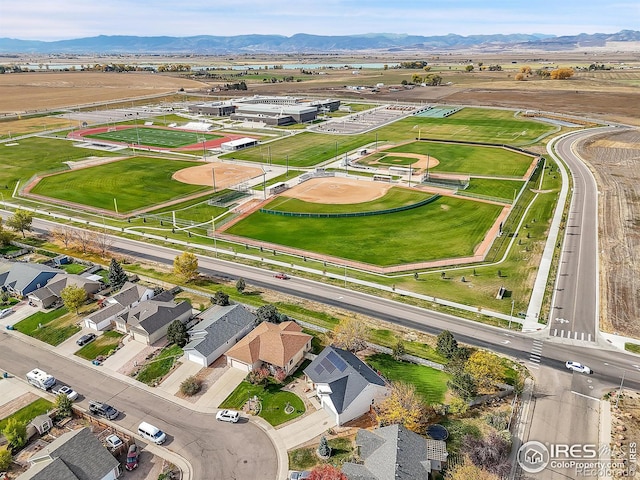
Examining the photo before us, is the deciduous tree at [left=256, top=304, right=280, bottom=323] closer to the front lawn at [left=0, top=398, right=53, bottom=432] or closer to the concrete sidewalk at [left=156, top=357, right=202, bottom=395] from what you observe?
the concrete sidewalk at [left=156, top=357, right=202, bottom=395]

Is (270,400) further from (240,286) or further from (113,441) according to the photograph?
(240,286)

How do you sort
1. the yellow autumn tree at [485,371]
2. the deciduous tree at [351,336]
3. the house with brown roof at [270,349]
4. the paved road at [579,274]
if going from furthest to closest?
the paved road at [579,274] → the deciduous tree at [351,336] → the house with brown roof at [270,349] → the yellow autumn tree at [485,371]

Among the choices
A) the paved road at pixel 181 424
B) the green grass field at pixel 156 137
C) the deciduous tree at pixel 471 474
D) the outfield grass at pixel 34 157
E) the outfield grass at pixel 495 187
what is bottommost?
the paved road at pixel 181 424

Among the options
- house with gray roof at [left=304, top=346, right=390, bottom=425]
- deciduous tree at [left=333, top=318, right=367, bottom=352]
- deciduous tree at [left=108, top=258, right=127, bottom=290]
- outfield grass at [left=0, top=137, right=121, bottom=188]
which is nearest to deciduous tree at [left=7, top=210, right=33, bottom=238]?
deciduous tree at [left=108, top=258, right=127, bottom=290]

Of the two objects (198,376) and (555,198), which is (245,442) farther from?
(555,198)

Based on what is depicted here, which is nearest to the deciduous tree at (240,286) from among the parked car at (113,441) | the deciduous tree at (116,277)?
the deciduous tree at (116,277)

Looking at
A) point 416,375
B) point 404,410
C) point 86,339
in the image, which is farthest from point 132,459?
point 416,375

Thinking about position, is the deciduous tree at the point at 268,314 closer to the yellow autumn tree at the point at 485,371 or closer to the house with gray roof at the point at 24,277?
the yellow autumn tree at the point at 485,371
